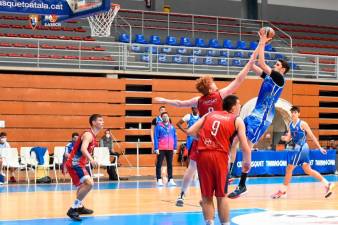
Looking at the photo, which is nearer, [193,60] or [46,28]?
[46,28]

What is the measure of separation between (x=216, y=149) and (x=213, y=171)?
242mm

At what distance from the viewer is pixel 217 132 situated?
23.7 feet

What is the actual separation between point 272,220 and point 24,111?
1429 cm

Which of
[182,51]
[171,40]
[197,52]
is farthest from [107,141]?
[171,40]

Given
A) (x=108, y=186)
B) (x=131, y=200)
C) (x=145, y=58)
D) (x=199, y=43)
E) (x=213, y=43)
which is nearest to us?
(x=131, y=200)

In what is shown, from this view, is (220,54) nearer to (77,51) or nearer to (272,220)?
(77,51)

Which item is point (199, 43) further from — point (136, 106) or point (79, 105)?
point (79, 105)

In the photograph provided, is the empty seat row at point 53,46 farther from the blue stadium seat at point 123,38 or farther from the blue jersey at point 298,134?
the blue jersey at point 298,134

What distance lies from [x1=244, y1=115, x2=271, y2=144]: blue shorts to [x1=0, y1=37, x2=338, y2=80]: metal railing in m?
14.3

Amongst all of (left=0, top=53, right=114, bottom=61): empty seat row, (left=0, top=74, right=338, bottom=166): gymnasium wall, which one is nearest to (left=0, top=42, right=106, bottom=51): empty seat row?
(left=0, top=53, right=114, bottom=61): empty seat row

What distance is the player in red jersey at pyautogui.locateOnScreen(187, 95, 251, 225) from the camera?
23.8 ft

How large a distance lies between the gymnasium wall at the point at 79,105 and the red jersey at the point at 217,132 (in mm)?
15998

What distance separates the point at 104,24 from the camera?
73.3 feet

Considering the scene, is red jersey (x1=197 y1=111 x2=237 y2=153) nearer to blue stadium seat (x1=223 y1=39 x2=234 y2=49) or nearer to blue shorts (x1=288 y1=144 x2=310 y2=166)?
blue shorts (x1=288 y1=144 x2=310 y2=166)
